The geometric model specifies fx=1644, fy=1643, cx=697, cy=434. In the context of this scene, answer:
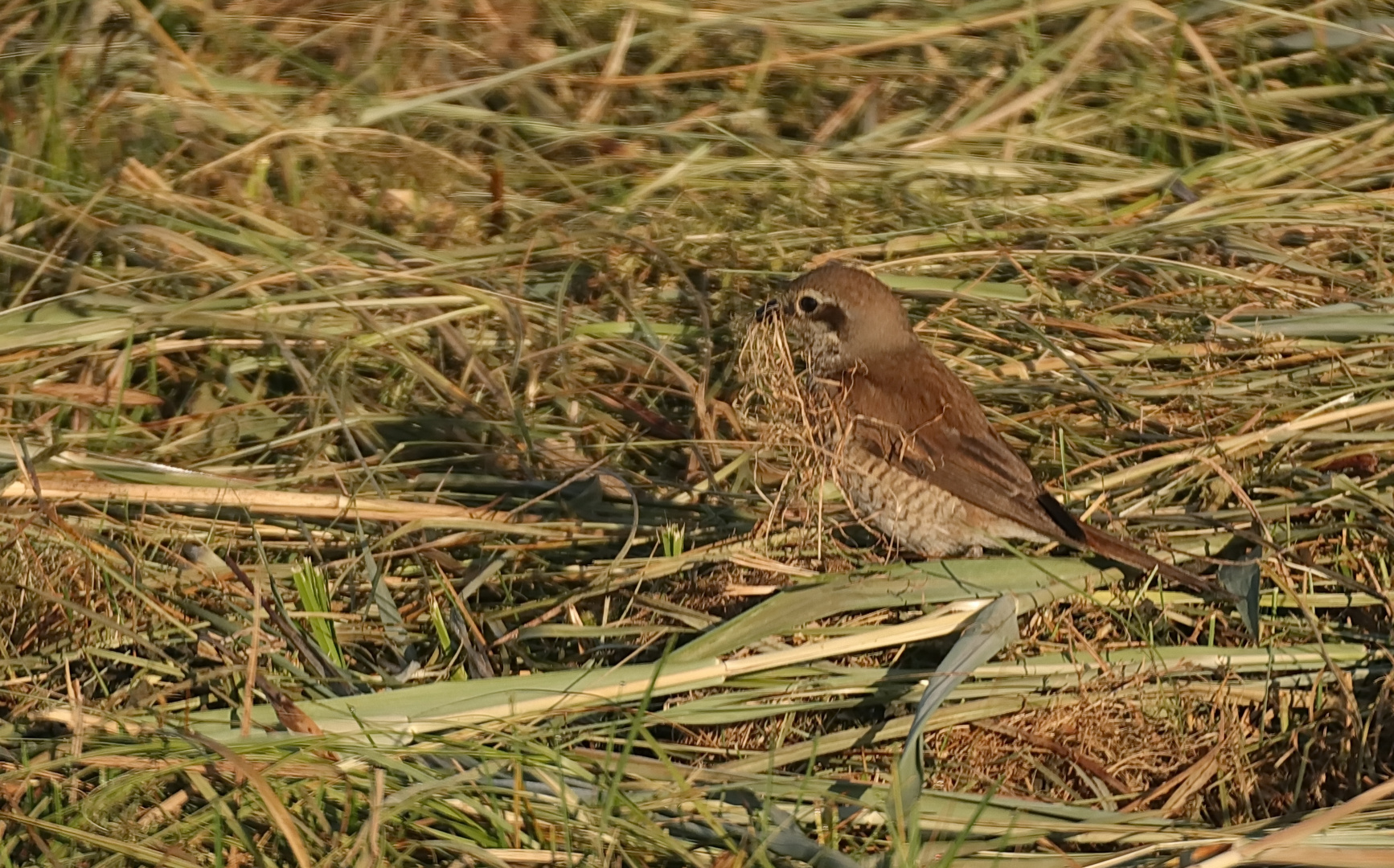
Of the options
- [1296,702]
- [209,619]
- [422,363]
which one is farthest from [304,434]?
[1296,702]

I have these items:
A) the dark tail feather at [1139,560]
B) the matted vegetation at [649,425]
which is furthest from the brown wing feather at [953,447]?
the matted vegetation at [649,425]

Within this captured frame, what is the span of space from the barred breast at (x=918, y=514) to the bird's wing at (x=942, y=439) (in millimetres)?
47

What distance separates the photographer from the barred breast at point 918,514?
4.63 metres

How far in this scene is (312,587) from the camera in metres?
4.39

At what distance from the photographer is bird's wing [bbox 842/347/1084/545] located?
4.43 m

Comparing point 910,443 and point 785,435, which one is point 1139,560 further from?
point 785,435

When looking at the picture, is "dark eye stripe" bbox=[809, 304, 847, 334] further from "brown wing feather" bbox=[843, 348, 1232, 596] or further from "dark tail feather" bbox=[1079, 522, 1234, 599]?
"dark tail feather" bbox=[1079, 522, 1234, 599]

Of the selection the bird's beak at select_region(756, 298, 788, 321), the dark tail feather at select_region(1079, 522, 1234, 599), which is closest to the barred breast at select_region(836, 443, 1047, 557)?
the dark tail feather at select_region(1079, 522, 1234, 599)

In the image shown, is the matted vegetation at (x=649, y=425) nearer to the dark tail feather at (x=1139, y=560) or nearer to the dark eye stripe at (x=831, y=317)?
the dark tail feather at (x=1139, y=560)

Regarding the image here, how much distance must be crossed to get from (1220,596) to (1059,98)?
330 cm

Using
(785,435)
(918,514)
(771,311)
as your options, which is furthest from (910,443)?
(771,311)

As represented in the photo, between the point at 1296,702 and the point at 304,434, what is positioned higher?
the point at 1296,702

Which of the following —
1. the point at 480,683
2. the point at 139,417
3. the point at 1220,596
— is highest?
the point at 1220,596

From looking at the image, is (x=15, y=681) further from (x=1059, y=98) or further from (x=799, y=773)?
(x=1059, y=98)
